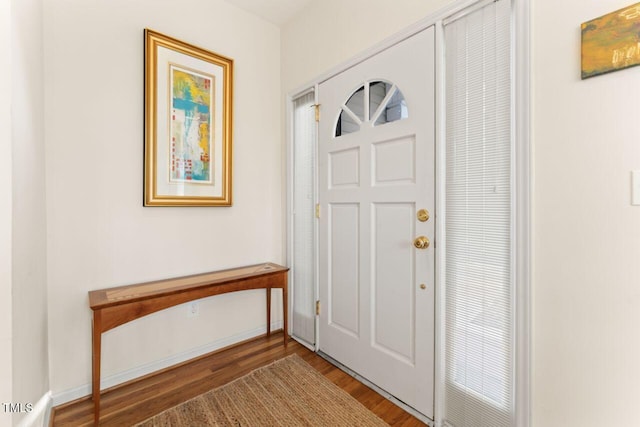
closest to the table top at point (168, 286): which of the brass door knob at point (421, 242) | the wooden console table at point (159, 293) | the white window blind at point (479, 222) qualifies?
the wooden console table at point (159, 293)

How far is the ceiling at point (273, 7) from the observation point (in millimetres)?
2299

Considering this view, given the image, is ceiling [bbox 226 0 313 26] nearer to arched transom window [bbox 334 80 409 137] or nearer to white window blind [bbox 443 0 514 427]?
arched transom window [bbox 334 80 409 137]

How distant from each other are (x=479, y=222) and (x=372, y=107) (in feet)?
3.11

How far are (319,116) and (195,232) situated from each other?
130 centimetres

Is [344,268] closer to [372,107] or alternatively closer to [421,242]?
[421,242]

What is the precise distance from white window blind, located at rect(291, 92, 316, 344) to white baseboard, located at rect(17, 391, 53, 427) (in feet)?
5.17

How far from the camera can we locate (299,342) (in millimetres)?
2416

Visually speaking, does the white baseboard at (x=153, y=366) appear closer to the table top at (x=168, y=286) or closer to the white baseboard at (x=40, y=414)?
the white baseboard at (x=40, y=414)

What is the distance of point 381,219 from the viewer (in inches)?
69.7

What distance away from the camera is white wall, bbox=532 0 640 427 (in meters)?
0.98

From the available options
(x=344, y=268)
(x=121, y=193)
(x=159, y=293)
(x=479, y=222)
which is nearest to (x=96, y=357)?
(x=159, y=293)

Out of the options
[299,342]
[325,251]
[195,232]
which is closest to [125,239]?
[195,232]

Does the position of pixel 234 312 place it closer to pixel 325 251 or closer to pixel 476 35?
pixel 325 251

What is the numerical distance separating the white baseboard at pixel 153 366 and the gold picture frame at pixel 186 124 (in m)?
1.11
